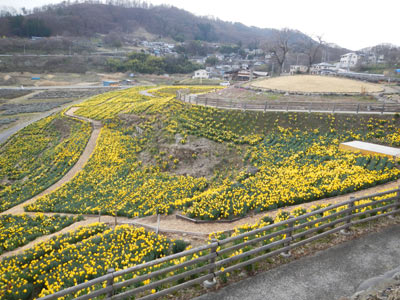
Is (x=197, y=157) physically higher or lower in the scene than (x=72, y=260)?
lower

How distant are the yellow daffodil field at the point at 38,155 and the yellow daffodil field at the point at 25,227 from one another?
4792 millimetres

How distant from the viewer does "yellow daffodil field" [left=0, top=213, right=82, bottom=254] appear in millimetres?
13555

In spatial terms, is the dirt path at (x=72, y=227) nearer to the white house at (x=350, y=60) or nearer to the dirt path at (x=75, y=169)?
the dirt path at (x=75, y=169)

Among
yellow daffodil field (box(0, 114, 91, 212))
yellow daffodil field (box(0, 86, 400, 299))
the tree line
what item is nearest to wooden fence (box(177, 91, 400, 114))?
yellow daffodil field (box(0, 86, 400, 299))

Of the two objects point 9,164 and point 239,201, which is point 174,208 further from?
point 9,164

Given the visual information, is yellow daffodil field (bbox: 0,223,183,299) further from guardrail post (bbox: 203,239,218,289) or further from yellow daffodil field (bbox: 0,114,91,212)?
yellow daffodil field (bbox: 0,114,91,212)

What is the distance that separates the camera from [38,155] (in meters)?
32.8

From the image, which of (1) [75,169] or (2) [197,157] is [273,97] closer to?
(2) [197,157]

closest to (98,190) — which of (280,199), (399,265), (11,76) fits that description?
(280,199)

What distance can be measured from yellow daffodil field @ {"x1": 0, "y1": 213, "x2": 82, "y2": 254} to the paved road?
12051 millimetres

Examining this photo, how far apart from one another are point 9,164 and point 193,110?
68.4 feet

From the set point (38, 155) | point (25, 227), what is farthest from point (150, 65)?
point (25, 227)

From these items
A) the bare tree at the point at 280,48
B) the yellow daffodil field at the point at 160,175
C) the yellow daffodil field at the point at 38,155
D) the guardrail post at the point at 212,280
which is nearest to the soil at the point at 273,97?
the yellow daffodil field at the point at 160,175

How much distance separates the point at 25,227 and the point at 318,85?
35315 millimetres
